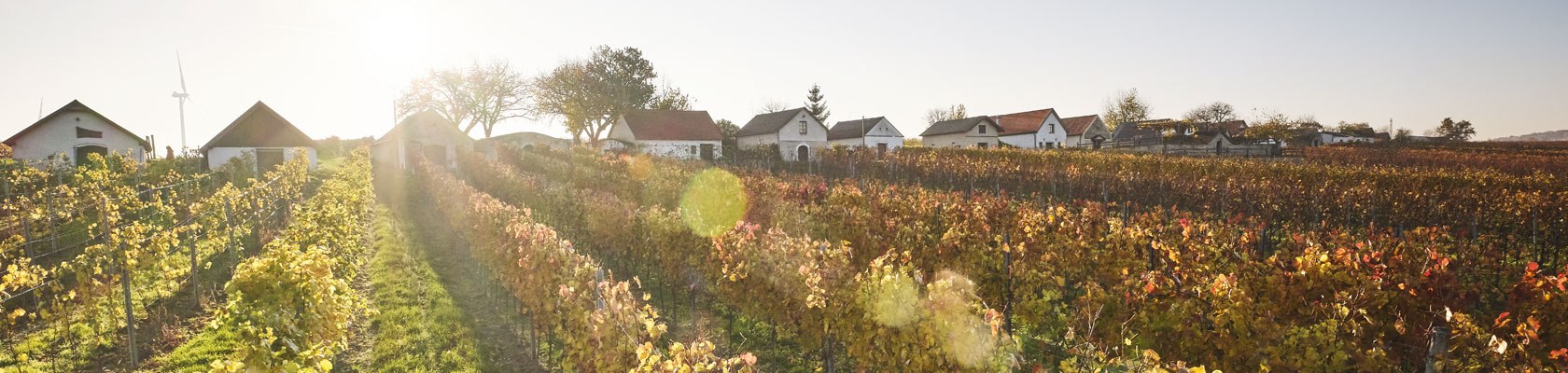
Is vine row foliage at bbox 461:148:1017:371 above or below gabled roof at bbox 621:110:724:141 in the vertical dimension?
below

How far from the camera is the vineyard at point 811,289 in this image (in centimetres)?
503

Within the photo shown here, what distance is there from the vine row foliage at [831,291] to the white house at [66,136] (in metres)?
39.9

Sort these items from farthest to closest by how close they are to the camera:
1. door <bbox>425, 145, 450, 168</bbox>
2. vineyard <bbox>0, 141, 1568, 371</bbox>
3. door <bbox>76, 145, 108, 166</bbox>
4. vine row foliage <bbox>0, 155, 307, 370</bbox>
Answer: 1. door <bbox>425, 145, 450, 168</bbox>
2. door <bbox>76, 145, 108, 166</bbox>
3. vine row foliage <bbox>0, 155, 307, 370</bbox>
4. vineyard <bbox>0, 141, 1568, 371</bbox>

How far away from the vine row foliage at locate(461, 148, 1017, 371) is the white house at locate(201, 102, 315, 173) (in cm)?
2964

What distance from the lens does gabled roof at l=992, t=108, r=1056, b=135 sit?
5894 centimetres

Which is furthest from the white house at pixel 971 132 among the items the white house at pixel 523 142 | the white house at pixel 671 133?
the white house at pixel 523 142

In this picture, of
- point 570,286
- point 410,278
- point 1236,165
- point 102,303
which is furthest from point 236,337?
point 1236,165

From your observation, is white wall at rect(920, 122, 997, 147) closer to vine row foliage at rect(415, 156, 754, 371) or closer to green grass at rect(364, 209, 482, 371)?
green grass at rect(364, 209, 482, 371)

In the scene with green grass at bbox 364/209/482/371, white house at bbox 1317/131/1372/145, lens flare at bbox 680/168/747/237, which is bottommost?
green grass at bbox 364/209/482/371

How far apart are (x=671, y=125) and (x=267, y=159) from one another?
982 inches

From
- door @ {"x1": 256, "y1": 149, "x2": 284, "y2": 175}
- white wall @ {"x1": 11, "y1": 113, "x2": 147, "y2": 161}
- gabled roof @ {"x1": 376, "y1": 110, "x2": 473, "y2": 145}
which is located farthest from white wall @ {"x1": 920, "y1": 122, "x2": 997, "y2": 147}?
white wall @ {"x1": 11, "y1": 113, "x2": 147, "y2": 161}

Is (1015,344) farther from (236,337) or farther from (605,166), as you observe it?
(605,166)

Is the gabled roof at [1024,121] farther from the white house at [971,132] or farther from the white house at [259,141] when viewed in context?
the white house at [259,141]

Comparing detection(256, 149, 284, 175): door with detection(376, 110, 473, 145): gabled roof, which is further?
detection(376, 110, 473, 145): gabled roof
